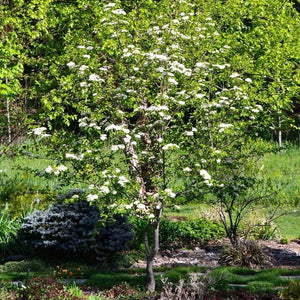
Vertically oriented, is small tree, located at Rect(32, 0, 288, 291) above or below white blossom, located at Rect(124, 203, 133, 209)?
above

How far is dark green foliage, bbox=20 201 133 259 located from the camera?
346 inches

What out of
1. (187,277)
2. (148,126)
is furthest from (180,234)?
(148,126)

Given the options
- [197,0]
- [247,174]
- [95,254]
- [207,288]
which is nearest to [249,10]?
[197,0]

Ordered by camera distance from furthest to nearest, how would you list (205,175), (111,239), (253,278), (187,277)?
(111,239), (187,277), (253,278), (205,175)

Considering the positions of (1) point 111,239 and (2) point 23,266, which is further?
(1) point 111,239

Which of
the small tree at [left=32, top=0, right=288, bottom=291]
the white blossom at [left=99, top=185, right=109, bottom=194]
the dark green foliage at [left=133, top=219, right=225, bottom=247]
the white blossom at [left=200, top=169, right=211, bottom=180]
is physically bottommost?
the dark green foliage at [left=133, top=219, right=225, bottom=247]

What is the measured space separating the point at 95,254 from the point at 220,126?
13.2 feet

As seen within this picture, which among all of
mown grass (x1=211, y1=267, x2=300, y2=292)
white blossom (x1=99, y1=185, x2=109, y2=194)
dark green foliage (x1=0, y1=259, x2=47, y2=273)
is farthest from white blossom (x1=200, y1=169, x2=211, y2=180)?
dark green foliage (x1=0, y1=259, x2=47, y2=273)

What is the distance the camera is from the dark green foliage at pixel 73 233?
28.8 feet

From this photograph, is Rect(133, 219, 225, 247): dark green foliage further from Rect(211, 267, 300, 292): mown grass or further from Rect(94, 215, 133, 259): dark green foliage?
Rect(211, 267, 300, 292): mown grass

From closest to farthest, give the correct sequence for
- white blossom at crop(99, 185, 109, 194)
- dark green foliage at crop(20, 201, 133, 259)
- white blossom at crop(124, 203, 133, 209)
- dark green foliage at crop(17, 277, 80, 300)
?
dark green foliage at crop(17, 277, 80, 300) < white blossom at crop(99, 185, 109, 194) < white blossom at crop(124, 203, 133, 209) < dark green foliage at crop(20, 201, 133, 259)

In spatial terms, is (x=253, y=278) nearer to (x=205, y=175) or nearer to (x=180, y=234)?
(x=205, y=175)

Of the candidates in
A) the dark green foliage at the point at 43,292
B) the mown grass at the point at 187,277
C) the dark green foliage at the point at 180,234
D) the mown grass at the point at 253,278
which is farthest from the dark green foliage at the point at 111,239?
the dark green foliage at the point at 43,292

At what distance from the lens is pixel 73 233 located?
29.0ft
